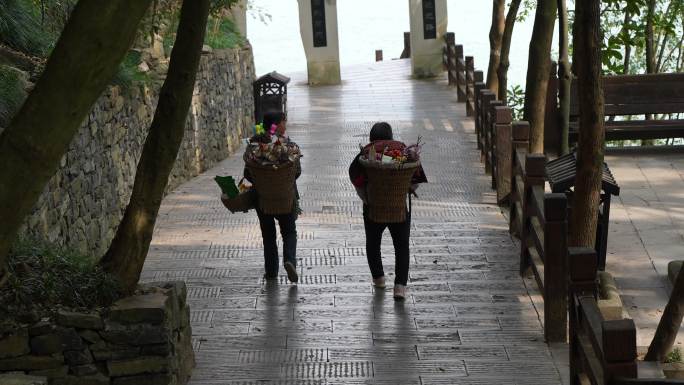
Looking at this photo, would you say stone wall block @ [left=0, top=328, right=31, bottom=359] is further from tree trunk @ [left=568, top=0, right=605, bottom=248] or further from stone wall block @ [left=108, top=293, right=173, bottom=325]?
tree trunk @ [left=568, top=0, right=605, bottom=248]

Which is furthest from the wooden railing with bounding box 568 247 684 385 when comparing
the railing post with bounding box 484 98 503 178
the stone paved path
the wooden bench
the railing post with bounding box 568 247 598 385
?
the wooden bench

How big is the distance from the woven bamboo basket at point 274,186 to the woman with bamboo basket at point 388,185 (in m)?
0.52

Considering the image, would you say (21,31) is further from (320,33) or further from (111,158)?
(320,33)

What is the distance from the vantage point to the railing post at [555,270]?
23.2 ft

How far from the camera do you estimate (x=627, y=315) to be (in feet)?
26.7

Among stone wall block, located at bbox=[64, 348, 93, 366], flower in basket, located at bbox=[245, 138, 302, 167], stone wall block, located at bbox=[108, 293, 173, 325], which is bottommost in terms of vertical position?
stone wall block, located at bbox=[64, 348, 93, 366]

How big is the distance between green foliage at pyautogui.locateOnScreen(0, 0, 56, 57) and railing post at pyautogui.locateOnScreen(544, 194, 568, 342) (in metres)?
4.78

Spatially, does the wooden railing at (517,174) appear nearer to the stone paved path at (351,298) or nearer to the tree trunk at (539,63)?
the stone paved path at (351,298)

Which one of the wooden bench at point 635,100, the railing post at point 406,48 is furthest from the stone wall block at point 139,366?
the railing post at point 406,48

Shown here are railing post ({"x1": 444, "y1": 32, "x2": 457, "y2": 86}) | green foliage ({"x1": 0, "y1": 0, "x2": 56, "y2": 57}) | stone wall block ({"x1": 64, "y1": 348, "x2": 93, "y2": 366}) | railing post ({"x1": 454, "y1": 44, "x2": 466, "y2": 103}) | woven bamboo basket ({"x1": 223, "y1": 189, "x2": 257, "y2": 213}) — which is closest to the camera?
stone wall block ({"x1": 64, "y1": 348, "x2": 93, "y2": 366})

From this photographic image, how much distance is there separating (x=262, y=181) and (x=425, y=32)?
17.3 metres

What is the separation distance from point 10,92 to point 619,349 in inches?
193

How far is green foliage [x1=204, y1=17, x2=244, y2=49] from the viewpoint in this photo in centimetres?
1762

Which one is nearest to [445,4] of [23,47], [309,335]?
[23,47]
